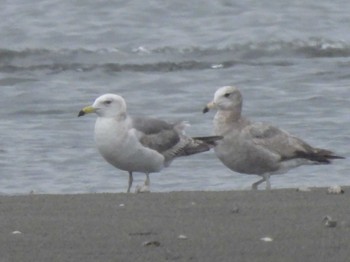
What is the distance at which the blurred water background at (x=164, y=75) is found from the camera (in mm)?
11977

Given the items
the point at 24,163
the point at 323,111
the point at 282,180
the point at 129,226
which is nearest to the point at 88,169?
the point at 24,163

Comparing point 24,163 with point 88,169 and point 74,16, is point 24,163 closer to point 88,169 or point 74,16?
point 88,169

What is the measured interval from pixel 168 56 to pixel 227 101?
904 cm

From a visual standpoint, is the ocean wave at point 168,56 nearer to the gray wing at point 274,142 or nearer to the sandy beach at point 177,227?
the gray wing at point 274,142

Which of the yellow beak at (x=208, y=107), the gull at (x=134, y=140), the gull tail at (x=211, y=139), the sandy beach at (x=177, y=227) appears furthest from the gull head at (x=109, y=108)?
the sandy beach at (x=177, y=227)

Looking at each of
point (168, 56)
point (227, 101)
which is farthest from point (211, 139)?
point (168, 56)

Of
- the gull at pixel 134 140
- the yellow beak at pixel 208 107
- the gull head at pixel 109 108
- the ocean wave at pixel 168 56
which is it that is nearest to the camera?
the gull at pixel 134 140

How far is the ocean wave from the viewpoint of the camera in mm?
19000

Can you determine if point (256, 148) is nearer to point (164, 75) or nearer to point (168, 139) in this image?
point (168, 139)

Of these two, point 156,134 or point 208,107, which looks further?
point 208,107

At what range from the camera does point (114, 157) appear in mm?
9938

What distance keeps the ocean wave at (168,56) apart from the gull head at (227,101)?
786 centimetres

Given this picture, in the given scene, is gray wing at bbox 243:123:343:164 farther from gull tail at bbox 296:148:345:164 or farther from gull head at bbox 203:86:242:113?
gull head at bbox 203:86:242:113

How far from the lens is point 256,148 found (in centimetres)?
1041
